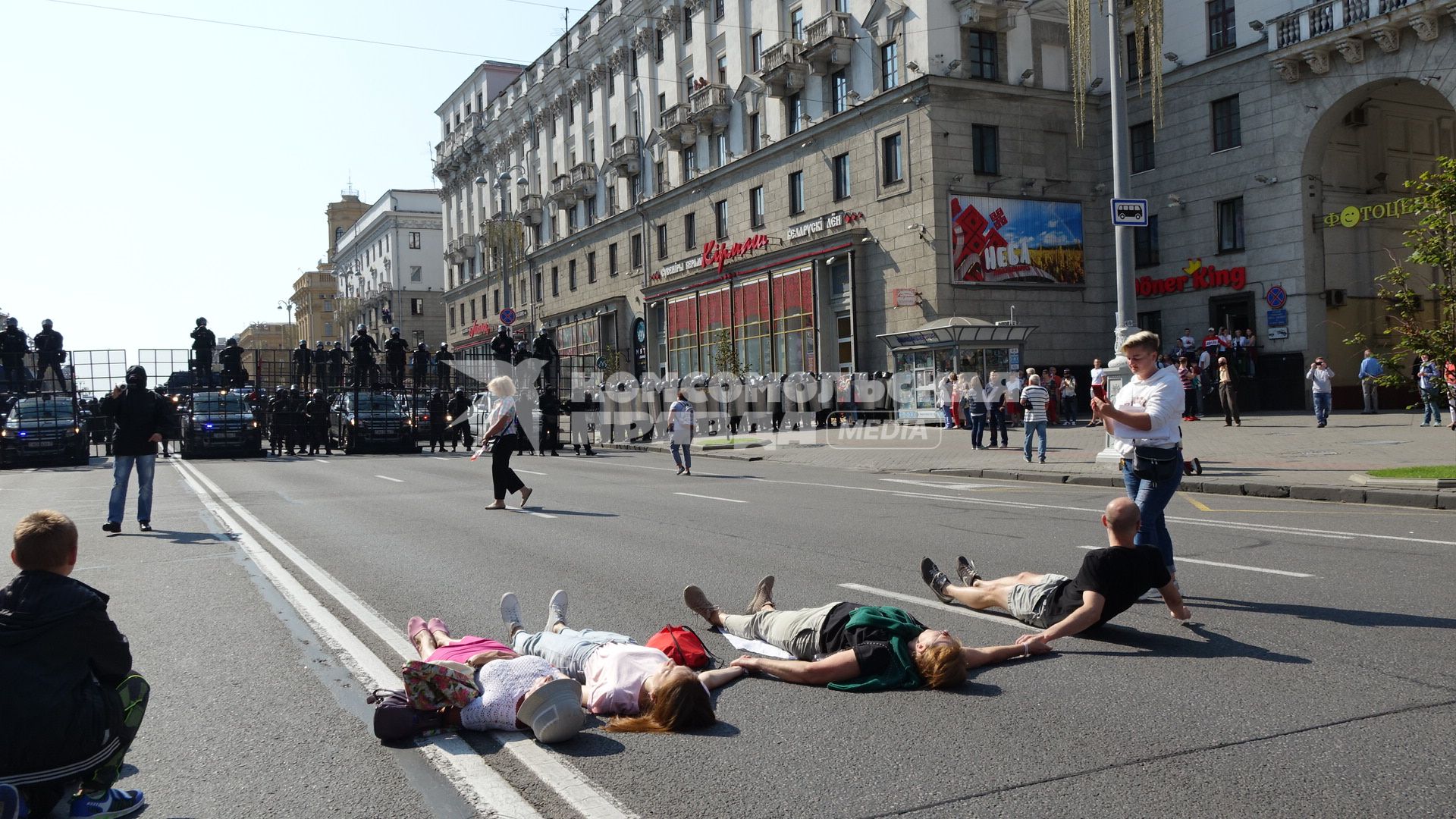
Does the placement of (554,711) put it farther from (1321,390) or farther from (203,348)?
(203,348)

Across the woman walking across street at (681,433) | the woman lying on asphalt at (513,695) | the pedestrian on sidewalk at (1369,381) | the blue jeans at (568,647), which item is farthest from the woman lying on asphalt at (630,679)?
the pedestrian on sidewalk at (1369,381)

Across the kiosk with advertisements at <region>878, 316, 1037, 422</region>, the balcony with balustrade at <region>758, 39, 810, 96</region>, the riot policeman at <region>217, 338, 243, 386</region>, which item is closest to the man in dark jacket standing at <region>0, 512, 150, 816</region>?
the kiosk with advertisements at <region>878, 316, 1037, 422</region>

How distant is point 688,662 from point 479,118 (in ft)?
249

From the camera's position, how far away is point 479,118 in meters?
76.2

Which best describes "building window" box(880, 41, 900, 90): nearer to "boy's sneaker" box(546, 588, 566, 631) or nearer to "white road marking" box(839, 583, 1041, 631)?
"white road marking" box(839, 583, 1041, 631)

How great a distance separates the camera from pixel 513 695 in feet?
15.7

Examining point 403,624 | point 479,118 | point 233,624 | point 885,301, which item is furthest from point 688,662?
point 479,118

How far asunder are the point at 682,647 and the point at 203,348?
3196 cm

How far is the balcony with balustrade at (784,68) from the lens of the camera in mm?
39844

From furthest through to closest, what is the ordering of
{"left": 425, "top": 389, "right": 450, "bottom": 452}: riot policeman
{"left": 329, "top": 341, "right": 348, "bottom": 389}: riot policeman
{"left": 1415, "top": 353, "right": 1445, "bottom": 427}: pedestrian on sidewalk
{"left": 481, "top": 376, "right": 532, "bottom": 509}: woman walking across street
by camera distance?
{"left": 329, "top": 341, "right": 348, "bottom": 389}: riot policeman, {"left": 425, "top": 389, "right": 450, "bottom": 452}: riot policeman, {"left": 1415, "top": 353, "right": 1445, "bottom": 427}: pedestrian on sidewalk, {"left": 481, "top": 376, "right": 532, "bottom": 509}: woman walking across street

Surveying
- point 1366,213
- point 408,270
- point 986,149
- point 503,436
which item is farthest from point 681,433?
point 408,270

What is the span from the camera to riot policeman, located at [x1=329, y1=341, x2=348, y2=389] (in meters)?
35.9

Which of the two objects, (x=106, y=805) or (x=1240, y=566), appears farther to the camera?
(x=1240, y=566)

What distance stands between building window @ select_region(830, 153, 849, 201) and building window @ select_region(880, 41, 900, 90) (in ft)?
9.58
